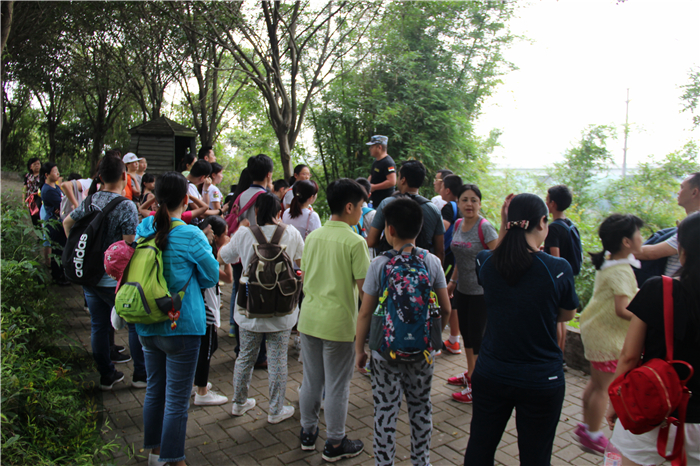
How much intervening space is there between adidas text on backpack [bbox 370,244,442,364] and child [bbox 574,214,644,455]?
1.41 metres

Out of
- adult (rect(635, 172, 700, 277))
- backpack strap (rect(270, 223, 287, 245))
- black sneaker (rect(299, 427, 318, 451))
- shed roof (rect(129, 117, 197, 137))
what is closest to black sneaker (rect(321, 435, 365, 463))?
black sneaker (rect(299, 427, 318, 451))

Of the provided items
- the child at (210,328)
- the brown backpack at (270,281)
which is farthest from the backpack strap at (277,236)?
the child at (210,328)

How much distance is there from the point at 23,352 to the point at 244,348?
192cm

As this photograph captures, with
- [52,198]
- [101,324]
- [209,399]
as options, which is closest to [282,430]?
[209,399]

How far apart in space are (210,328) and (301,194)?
165 centimetres

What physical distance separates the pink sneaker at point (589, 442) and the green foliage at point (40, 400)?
3307 mm

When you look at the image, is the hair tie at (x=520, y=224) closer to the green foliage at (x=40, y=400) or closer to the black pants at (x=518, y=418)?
the black pants at (x=518, y=418)

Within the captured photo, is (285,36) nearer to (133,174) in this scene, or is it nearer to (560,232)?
(133,174)

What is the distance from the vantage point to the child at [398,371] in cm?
278

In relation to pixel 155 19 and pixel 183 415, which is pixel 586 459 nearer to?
pixel 183 415

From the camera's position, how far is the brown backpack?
3.54m

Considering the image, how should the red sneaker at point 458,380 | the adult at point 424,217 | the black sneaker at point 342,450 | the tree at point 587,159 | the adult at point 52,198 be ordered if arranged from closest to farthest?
the black sneaker at point 342,450 < the adult at point 424,217 < the red sneaker at point 458,380 < the adult at point 52,198 < the tree at point 587,159

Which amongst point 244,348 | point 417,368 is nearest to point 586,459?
point 417,368

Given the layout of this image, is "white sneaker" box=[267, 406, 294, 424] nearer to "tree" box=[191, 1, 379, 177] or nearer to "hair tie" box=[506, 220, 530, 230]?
"hair tie" box=[506, 220, 530, 230]
